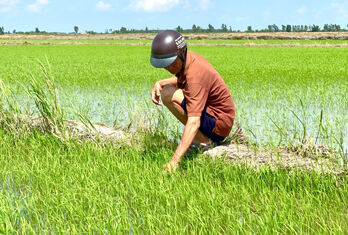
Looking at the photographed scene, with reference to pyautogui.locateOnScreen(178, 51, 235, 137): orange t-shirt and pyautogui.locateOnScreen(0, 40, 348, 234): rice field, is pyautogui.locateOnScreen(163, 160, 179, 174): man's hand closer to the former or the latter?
pyautogui.locateOnScreen(0, 40, 348, 234): rice field

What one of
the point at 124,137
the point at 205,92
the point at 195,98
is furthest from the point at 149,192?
the point at 124,137

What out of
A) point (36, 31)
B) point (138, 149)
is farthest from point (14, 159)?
point (36, 31)

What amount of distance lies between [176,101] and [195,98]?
52 centimetres

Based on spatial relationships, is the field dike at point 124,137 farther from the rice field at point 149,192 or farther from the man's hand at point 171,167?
the man's hand at point 171,167

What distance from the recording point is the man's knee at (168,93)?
11.2 feet

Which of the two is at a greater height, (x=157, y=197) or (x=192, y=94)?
(x=192, y=94)

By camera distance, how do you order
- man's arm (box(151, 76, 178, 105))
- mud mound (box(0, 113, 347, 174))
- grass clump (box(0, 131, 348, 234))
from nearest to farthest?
grass clump (box(0, 131, 348, 234)) < mud mound (box(0, 113, 347, 174)) < man's arm (box(151, 76, 178, 105))

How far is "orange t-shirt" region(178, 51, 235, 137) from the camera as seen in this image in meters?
2.88

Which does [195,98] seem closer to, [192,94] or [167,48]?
[192,94]

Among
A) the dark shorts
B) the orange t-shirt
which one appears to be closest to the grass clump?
the dark shorts

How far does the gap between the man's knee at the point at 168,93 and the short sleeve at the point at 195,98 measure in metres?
0.50

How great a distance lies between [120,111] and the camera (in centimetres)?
575

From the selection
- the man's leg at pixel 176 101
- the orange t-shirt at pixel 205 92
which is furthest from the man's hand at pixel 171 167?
the man's leg at pixel 176 101

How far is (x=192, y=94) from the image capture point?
9.44 feet
